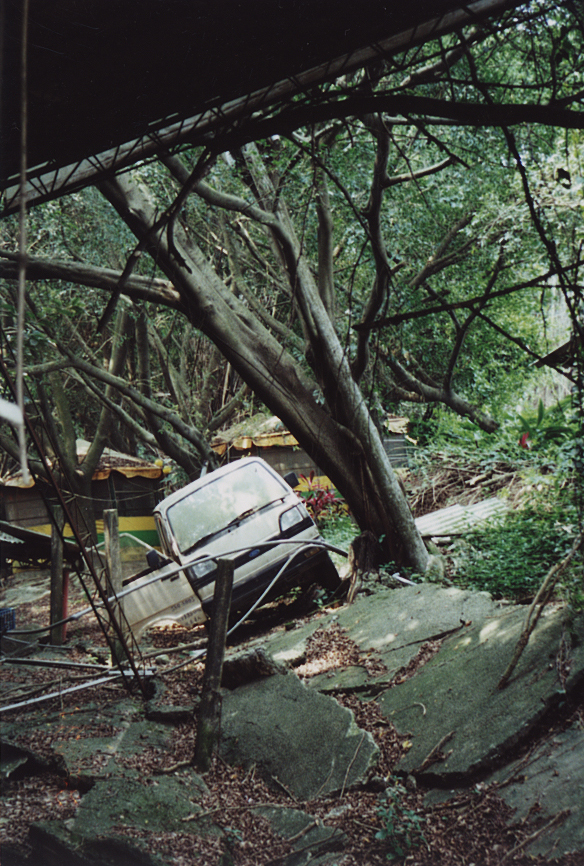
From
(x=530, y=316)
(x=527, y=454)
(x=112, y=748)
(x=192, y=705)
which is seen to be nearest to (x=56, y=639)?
(x=192, y=705)

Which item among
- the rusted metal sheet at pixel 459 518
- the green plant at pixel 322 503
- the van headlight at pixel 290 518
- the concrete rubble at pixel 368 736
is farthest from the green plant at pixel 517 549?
the green plant at pixel 322 503

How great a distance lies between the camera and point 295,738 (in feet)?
15.8

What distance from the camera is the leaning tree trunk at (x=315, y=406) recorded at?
26.5 feet

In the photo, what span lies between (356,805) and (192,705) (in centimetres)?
238

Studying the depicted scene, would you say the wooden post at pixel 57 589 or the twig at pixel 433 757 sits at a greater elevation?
the wooden post at pixel 57 589

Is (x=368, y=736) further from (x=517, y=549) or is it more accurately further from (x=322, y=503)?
(x=322, y=503)

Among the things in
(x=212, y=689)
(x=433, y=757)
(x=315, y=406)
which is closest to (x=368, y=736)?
(x=433, y=757)

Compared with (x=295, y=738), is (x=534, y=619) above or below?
above

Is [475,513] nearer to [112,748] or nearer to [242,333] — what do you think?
[242,333]

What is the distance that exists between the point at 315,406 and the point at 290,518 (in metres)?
1.61

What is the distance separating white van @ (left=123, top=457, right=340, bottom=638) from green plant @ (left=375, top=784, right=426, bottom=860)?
174 inches

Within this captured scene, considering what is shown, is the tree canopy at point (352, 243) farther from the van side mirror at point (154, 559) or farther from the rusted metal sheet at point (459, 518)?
the van side mirror at point (154, 559)

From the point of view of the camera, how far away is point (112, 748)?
4828mm

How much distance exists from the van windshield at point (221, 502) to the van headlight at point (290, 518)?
0.29 meters
